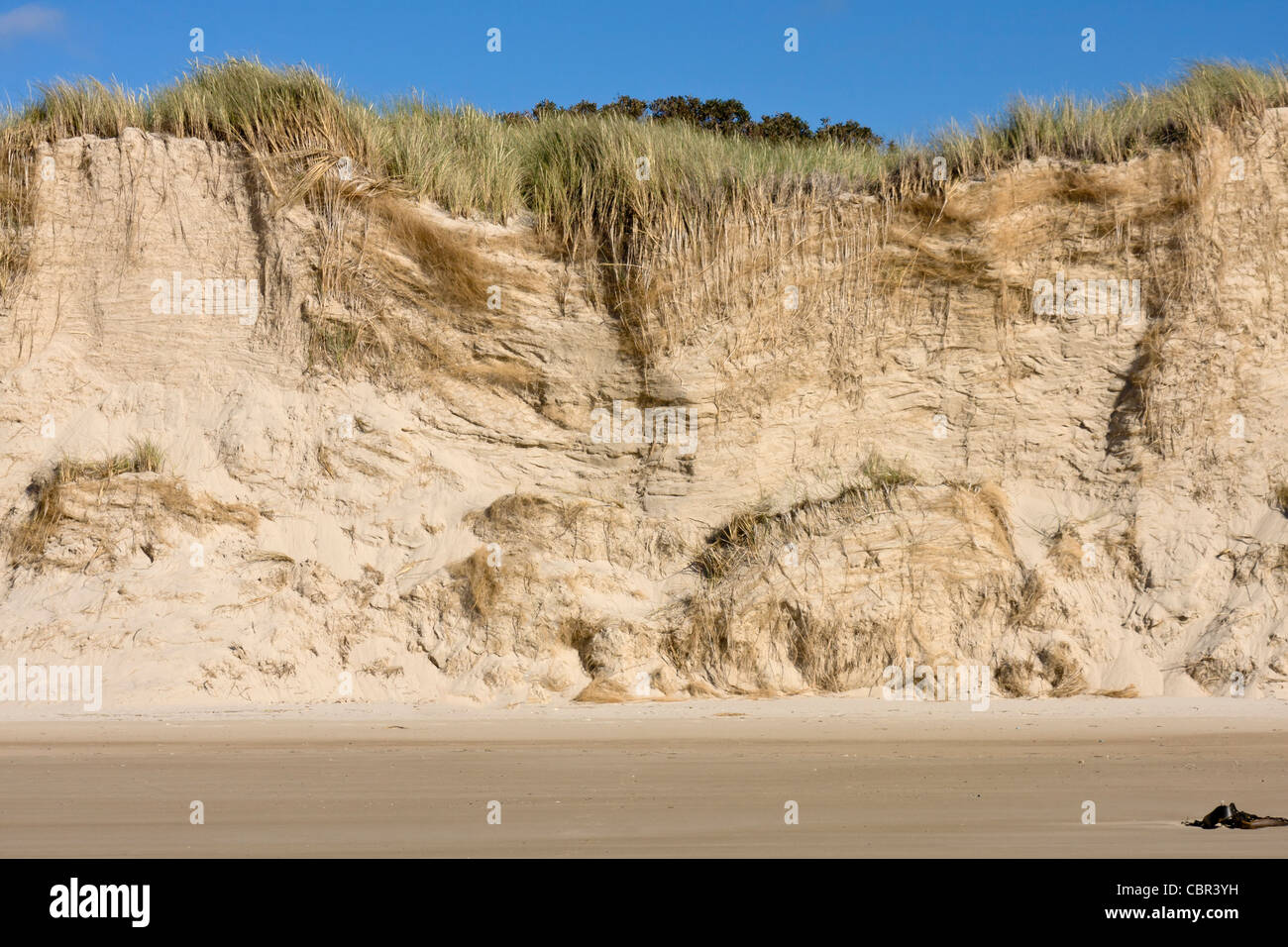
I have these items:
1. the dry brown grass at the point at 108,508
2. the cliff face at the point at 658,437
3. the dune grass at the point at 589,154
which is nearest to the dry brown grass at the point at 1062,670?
the cliff face at the point at 658,437

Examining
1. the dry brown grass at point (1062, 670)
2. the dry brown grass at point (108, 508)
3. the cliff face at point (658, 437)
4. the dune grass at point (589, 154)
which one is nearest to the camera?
the dry brown grass at point (1062, 670)

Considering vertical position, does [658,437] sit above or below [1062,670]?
above

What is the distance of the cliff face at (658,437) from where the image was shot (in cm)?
945

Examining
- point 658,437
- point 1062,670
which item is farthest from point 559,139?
point 1062,670

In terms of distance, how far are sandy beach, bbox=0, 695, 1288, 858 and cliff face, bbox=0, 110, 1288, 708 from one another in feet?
3.31

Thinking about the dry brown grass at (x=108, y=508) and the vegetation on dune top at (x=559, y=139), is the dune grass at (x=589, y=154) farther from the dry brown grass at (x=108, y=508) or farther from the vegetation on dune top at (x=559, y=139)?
the dry brown grass at (x=108, y=508)

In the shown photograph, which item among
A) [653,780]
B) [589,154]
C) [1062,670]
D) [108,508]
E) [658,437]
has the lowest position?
[653,780]

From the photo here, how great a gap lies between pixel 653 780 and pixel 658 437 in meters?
5.72

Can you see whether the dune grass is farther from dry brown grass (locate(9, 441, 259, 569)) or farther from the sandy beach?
the sandy beach

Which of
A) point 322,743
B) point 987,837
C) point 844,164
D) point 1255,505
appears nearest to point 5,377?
point 322,743

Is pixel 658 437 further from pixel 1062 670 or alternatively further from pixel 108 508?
pixel 108 508

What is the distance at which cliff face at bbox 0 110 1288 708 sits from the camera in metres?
9.45

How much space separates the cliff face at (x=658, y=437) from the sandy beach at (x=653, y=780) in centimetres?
101

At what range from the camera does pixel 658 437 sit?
10.9 m
